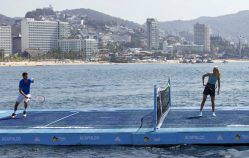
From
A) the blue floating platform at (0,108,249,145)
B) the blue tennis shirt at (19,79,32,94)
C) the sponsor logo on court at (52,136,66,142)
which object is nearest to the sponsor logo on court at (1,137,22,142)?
the blue floating platform at (0,108,249,145)

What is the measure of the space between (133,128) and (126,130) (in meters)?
0.42

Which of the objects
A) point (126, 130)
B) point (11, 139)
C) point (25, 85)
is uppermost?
point (25, 85)

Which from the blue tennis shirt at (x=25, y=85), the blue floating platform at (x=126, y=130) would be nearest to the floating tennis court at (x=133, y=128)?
the blue floating platform at (x=126, y=130)

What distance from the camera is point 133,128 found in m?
17.6

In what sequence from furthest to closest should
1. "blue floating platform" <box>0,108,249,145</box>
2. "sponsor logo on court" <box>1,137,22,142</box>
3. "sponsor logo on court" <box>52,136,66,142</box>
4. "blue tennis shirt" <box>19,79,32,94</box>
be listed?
"blue tennis shirt" <box>19,79,32,94</box> → "sponsor logo on court" <box>1,137,22,142</box> → "sponsor logo on court" <box>52,136,66,142</box> → "blue floating platform" <box>0,108,249,145</box>

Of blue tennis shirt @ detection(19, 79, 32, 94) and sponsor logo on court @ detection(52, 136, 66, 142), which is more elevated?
blue tennis shirt @ detection(19, 79, 32, 94)

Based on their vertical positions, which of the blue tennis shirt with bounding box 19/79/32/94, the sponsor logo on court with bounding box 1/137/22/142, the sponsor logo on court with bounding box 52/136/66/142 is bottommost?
the sponsor logo on court with bounding box 1/137/22/142

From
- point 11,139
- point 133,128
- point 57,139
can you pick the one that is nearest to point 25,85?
point 11,139

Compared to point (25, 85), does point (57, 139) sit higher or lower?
lower

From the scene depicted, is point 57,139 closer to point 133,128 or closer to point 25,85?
point 133,128

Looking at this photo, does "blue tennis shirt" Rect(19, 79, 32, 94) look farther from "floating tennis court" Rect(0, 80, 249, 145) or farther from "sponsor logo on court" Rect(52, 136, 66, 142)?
"sponsor logo on court" Rect(52, 136, 66, 142)

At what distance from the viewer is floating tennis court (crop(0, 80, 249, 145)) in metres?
16.6

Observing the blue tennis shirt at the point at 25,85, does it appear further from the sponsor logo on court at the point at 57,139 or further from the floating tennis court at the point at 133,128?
the sponsor logo on court at the point at 57,139

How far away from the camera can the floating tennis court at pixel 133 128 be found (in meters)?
16.6
